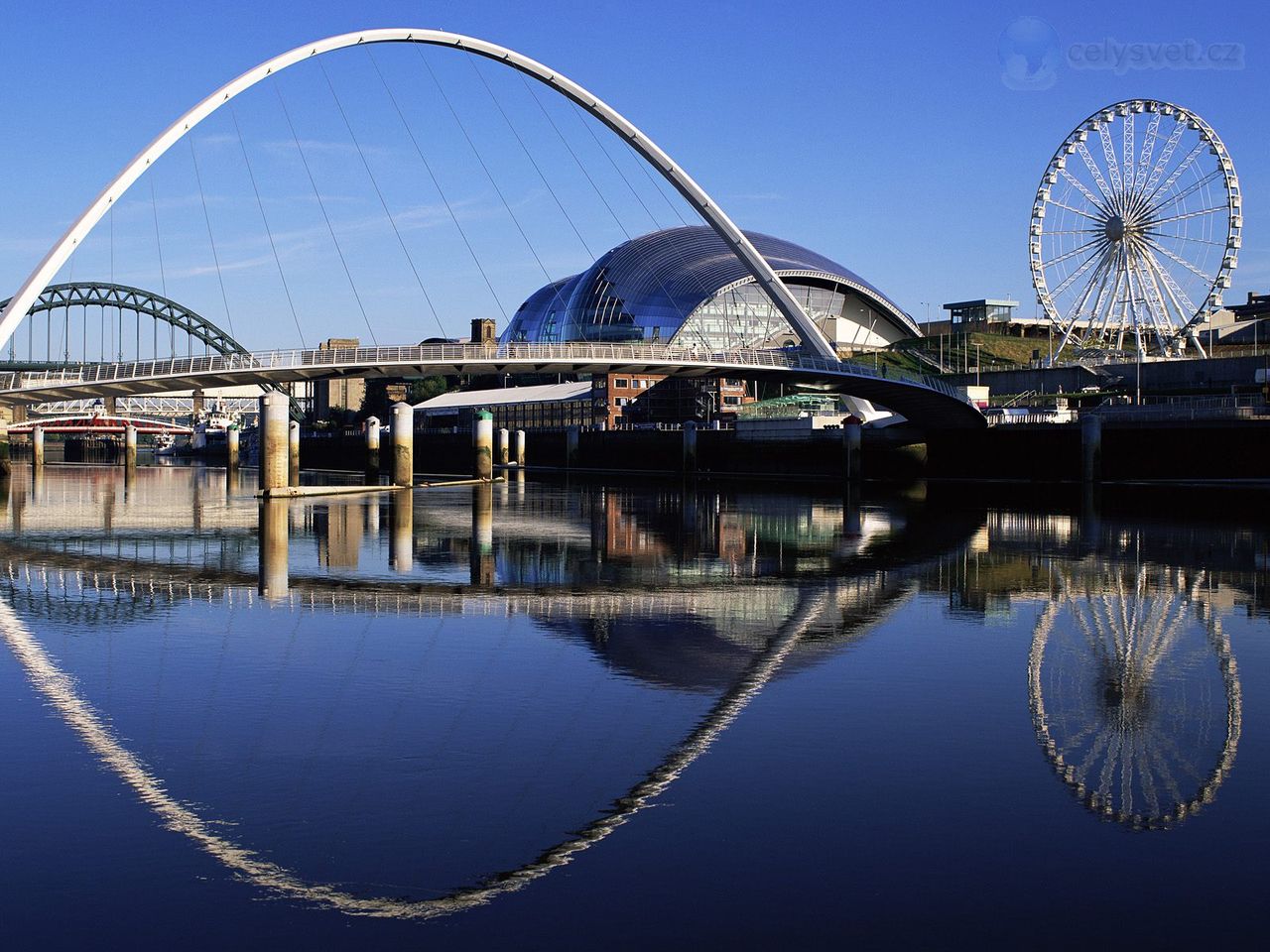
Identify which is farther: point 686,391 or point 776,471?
point 686,391

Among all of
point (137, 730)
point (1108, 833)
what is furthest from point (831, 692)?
point (137, 730)

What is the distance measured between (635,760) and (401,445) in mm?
60053

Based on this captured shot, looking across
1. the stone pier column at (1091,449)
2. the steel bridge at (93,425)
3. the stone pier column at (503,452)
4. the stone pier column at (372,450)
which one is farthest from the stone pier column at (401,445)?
the steel bridge at (93,425)

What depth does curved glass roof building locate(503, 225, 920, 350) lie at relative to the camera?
12762 centimetres

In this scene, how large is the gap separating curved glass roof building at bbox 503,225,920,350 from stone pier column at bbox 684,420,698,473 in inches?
1435

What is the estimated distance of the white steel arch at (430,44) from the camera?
5569 cm

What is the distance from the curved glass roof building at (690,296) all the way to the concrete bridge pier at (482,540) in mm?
65901

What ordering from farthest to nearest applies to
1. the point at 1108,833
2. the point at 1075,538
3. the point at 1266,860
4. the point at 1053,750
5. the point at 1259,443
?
the point at 1259,443 < the point at 1075,538 < the point at 1053,750 < the point at 1108,833 < the point at 1266,860

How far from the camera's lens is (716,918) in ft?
28.2

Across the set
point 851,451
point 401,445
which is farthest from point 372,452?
point 851,451

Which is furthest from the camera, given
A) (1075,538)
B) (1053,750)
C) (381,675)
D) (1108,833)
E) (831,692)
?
(1075,538)

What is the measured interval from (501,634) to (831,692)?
6155mm

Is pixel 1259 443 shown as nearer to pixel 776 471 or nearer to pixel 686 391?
pixel 776 471

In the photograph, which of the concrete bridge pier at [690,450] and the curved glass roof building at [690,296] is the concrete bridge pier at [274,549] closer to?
the concrete bridge pier at [690,450]
